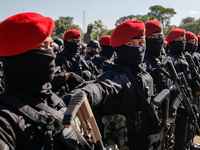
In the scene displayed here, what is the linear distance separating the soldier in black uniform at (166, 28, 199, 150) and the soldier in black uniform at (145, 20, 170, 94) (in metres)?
0.59

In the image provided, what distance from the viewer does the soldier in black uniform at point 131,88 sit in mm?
2180

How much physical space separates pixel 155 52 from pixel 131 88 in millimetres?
2094

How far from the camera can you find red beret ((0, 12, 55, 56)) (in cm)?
126

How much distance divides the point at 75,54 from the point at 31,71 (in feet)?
11.9

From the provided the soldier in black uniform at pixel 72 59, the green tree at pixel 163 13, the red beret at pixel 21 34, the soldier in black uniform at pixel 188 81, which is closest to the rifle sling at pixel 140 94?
the red beret at pixel 21 34

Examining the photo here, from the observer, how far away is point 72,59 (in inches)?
186

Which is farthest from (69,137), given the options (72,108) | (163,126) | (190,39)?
(190,39)

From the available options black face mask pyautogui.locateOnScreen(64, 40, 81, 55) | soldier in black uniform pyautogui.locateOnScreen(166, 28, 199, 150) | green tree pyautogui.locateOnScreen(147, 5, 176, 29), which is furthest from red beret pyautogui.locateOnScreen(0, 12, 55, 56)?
green tree pyautogui.locateOnScreen(147, 5, 176, 29)

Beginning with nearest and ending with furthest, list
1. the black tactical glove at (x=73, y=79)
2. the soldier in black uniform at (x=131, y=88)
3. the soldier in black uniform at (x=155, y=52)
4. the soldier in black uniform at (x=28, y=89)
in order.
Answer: the soldier in black uniform at (x=28, y=89) → the soldier in black uniform at (x=131, y=88) → the soldier in black uniform at (x=155, y=52) → the black tactical glove at (x=73, y=79)

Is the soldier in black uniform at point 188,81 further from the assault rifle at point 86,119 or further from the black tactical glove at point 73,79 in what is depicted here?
the assault rifle at point 86,119

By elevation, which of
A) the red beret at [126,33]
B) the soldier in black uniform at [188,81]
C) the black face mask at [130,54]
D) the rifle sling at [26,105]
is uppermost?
the red beret at [126,33]

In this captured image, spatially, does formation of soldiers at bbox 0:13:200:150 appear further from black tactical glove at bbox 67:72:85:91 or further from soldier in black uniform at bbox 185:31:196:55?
soldier in black uniform at bbox 185:31:196:55

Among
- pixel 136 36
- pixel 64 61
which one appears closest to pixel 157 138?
pixel 136 36

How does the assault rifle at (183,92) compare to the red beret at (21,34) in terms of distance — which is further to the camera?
the assault rifle at (183,92)
